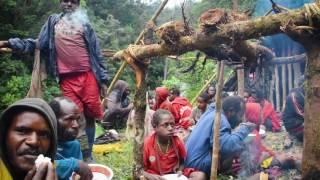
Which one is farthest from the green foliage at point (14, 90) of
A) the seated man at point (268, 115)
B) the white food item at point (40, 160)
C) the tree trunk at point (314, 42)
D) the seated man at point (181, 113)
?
the white food item at point (40, 160)

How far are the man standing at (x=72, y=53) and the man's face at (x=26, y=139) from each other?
2555mm

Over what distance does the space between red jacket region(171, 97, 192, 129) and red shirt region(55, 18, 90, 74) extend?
11.9 feet

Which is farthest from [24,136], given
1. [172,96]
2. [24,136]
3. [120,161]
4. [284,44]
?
[172,96]

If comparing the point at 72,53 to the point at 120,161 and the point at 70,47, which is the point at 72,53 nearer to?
the point at 70,47

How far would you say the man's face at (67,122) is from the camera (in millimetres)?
3420

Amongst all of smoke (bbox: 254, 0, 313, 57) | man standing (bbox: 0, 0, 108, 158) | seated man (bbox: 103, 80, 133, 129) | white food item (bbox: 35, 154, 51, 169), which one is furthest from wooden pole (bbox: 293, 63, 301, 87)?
white food item (bbox: 35, 154, 51, 169)

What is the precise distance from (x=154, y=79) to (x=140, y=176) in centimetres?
1629

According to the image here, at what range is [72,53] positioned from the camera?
4668 mm

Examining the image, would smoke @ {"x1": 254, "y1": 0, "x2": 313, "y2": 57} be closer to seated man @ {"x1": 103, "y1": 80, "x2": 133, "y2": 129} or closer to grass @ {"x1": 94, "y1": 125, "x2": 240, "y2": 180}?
grass @ {"x1": 94, "y1": 125, "x2": 240, "y2": 180}

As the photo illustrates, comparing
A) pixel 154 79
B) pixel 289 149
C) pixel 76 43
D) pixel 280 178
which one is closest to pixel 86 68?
pixel 76 43

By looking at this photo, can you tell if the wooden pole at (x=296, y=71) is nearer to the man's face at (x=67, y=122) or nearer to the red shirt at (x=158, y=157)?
the red shirt at (x=158, y=157)

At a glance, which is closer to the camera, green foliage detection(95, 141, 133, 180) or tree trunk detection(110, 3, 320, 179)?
tree trunk detection(110, 3, 320, 179)

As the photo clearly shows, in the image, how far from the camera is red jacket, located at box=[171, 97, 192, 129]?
806cm

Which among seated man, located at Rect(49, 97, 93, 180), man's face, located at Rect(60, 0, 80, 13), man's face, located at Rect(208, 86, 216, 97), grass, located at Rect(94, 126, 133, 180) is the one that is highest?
man's face, located at Rect(60, 0, 80, 13)
